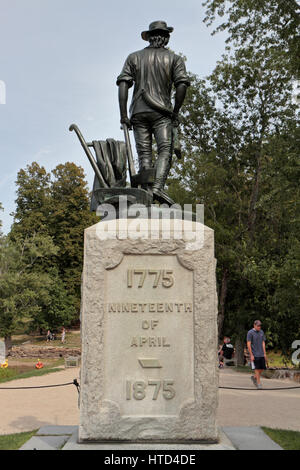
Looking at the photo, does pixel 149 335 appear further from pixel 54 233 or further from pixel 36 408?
pixel 54 233

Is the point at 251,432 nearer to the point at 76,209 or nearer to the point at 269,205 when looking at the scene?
the point at 269,205

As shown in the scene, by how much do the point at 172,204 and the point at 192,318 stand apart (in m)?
1.56

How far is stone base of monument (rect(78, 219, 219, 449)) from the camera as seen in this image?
396cm

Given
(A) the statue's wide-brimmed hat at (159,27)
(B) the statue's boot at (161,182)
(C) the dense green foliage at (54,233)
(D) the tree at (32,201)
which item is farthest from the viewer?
(D) the tree at (32,201)

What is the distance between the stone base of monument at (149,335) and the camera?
396 cm

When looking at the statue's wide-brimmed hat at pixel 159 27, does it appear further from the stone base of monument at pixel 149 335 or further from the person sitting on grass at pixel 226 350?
the person sitting on grass at pixel 226 350

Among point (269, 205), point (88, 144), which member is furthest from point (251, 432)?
point (269, 205)

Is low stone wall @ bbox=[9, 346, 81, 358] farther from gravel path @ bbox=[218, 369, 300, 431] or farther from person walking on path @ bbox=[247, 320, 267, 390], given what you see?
person walking on path @ bbox=[247, 320, 267, 390]

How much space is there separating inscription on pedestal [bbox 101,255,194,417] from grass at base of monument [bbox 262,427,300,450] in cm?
231

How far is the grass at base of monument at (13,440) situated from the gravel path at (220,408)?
0.63 metres

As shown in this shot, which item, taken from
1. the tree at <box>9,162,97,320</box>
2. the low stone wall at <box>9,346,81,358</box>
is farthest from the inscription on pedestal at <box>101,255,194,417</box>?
the tree at <box>9,162,97,320</box>

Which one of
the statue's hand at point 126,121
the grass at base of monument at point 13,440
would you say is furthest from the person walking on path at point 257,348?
the statue's hand at point 126,121

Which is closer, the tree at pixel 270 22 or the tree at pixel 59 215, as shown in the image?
the tree at pixel 270 22
